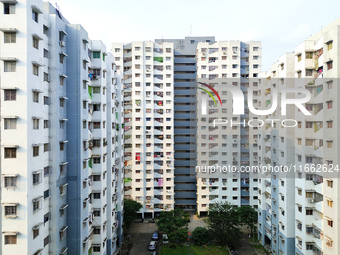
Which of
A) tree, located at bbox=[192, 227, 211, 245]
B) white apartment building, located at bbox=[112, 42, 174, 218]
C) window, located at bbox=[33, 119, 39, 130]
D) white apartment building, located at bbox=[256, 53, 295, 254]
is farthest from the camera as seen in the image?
white apartment building, located at bbox=[112, 42, 174, 218]

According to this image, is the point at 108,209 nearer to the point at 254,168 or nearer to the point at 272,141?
the point at 272,141

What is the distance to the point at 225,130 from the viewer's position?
1481 inches

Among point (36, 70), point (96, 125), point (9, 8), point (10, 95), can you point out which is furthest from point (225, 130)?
point (9, 8)

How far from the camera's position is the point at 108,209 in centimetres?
2345

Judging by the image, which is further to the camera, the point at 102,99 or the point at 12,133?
the point at 102,99

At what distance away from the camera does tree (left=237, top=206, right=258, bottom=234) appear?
3164cm

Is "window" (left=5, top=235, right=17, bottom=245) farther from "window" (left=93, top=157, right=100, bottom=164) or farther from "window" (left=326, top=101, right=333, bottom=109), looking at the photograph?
"window" (left=326, top=101, right=333, bottom=109)

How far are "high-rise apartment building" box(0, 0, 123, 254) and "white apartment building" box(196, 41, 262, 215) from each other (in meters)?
17.9

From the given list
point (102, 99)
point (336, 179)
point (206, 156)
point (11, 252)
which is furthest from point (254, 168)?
point (11, 252)

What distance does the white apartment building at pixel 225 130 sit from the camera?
37125 mm

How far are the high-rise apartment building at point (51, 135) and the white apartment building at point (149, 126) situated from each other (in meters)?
14.0

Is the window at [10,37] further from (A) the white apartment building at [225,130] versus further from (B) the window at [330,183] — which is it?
(A) the white apartment building at [225,130]

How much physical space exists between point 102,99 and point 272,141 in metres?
17.0

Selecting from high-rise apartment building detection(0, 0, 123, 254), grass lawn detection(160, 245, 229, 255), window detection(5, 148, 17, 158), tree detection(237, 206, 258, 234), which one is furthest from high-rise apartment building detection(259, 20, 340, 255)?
window detection(5, 148, 17, 158)
